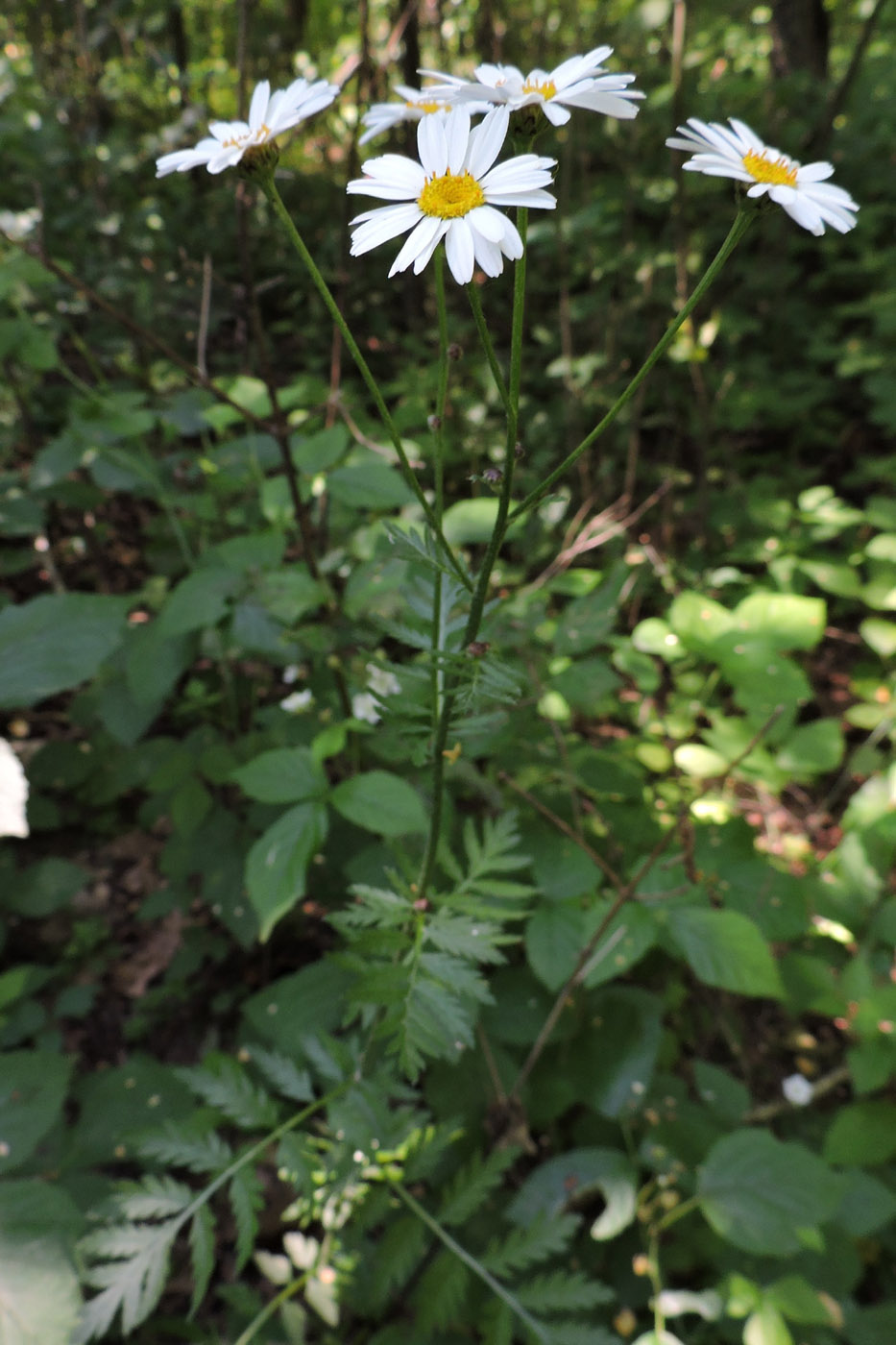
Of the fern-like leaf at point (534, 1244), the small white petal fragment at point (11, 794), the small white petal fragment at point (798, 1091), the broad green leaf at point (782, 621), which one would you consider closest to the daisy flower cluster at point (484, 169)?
the small white petal fragment at point (11, 794)

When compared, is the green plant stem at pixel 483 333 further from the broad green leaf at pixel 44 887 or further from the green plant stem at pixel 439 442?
the broad green leaf at pixel 44 887

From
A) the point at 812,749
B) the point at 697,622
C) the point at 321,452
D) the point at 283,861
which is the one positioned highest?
the point at 321,452

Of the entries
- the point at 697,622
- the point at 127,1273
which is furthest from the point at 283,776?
the point at 697,622

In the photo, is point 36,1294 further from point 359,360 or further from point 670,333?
point 670,333

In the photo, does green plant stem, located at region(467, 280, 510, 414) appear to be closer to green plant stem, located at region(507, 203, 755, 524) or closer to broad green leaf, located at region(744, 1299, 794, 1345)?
green plant stem, located at region(507, 203, 755, 524)

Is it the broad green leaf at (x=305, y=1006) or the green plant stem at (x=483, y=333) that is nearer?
the green plant stem at (x=483, y=333)

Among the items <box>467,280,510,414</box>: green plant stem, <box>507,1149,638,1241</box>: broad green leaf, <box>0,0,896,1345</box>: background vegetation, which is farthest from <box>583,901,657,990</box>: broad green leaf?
<box>467,280,510,414</box>: green plant stem

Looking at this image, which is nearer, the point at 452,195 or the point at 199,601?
the point at 452,195
